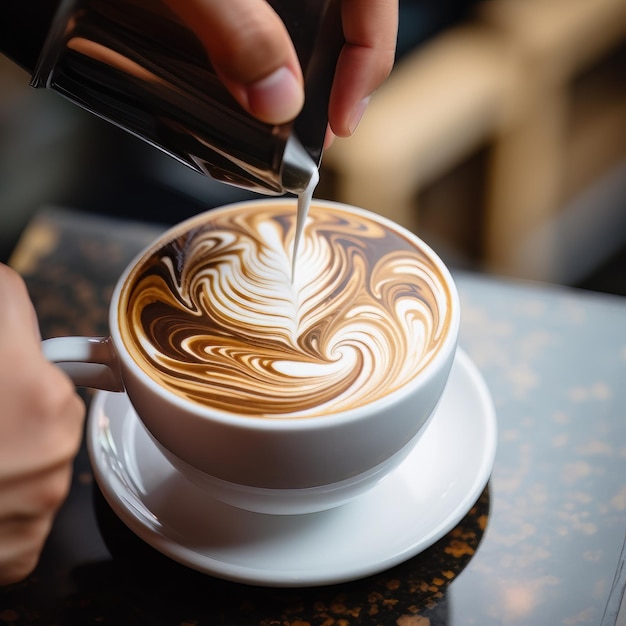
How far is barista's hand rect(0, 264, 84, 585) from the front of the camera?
0.59m

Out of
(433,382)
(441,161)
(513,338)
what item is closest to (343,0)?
(433,382)

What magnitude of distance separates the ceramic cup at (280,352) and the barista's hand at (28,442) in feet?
0.35

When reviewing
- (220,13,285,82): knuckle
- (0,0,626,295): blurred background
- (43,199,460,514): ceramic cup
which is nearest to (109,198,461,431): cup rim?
(43,199,460,514): ceramic cup

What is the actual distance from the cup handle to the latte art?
29mm

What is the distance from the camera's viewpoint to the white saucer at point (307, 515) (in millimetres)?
749

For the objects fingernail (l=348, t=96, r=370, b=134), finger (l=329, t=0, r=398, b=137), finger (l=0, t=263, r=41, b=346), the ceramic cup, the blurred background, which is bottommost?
the blurred background

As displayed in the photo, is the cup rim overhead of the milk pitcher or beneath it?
beneath

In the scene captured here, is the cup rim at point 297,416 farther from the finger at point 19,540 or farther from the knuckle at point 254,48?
the knuckle at point 254,48

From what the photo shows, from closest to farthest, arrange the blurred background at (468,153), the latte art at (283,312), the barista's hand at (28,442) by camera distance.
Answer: the barista's hand at (28,442) → the latte art at (283,312) → the blurred background at (468,153)

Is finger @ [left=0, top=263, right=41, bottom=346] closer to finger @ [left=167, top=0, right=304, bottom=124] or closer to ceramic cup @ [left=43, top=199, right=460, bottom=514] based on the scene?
ceramic cup @ [left=43, top=199, right=460, bottom=514]

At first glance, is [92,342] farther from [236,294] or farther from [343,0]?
[343,0]

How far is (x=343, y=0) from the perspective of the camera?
29.7 inches

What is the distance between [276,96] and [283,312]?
0.23 m

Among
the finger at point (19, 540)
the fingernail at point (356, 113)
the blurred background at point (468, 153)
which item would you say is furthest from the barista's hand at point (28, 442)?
the blurred background at point (468, 153)
